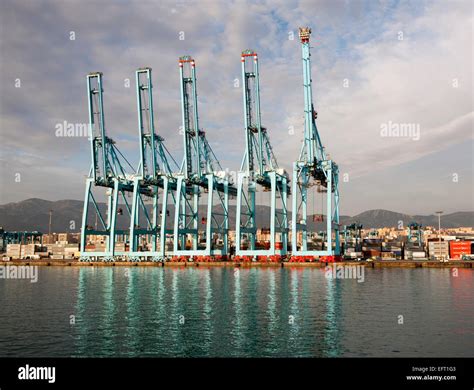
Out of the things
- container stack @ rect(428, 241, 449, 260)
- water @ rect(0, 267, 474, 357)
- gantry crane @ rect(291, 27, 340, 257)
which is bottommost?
container stack @ rect(428, 241, 449, 260)

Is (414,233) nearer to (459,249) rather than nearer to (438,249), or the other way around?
(438,249)

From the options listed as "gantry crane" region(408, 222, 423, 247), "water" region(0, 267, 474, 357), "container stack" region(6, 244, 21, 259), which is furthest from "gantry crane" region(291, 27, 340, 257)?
"container stack" region(6, 244, 21, 259)

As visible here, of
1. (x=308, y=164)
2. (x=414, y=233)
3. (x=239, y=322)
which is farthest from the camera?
(x=414, y=233)

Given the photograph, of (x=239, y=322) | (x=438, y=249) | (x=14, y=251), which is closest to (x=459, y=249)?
(x=438, y=249)

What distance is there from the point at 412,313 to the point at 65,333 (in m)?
22.3

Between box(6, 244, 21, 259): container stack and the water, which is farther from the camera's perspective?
box(6, 244, 21, 259): container stack

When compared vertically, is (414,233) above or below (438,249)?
above

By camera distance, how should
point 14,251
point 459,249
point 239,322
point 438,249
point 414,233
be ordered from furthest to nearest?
1. point 414,233
2. point 14,251
3. point 438,249
4. point 459,249
5. point 239,322

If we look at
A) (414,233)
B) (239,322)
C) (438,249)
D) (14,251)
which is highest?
(239,322)

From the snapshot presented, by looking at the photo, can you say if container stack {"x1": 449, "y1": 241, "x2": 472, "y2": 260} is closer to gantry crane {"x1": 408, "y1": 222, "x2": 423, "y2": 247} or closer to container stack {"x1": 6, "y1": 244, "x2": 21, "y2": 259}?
gantry crane {"x1": 408, "y1": 222, "x2": 423, "y2": 247}

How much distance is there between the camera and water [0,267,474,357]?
A: 73.2 feet

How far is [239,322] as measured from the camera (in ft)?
94.2

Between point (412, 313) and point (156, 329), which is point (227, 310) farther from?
point (412, 313)

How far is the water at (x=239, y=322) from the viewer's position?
22297 millimetres
